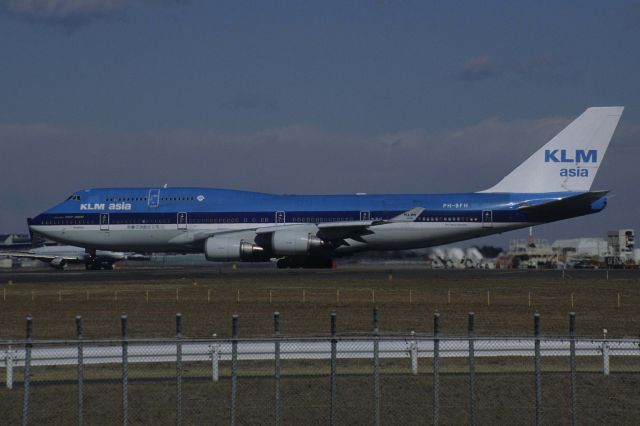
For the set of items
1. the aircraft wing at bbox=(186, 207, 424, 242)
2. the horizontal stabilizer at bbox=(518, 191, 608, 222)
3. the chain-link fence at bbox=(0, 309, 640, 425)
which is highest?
the horizontal stabilizer at bbox=(518, 191, 608, 222)

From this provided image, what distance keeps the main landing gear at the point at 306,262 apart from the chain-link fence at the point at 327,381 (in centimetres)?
3836

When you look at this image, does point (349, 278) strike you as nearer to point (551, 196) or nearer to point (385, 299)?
point (385, 299)

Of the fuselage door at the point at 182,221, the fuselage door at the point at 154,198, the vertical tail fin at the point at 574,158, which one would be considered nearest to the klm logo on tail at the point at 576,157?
the vertical tail fin at the point at 574,158

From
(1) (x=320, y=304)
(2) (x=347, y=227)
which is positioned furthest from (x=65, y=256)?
(1) (x=320, y=304)

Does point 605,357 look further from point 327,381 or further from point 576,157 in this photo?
point 576,157

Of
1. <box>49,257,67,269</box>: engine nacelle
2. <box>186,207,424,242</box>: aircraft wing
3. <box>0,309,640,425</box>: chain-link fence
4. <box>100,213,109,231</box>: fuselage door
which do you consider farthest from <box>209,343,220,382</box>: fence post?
<box>49,257,67,269</box>: engine nacelle

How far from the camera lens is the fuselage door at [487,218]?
5712 cm

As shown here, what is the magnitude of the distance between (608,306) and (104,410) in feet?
75.2

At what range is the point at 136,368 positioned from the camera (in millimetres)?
19344

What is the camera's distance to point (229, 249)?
2205 inches

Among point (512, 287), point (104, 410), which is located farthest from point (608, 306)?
point (104, 410)

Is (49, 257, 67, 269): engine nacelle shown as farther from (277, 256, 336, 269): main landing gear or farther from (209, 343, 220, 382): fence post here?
(209, 343, 220, 382): fence post

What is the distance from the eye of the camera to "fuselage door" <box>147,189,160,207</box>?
199 ft

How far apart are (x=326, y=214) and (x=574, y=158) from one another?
16037 mm
